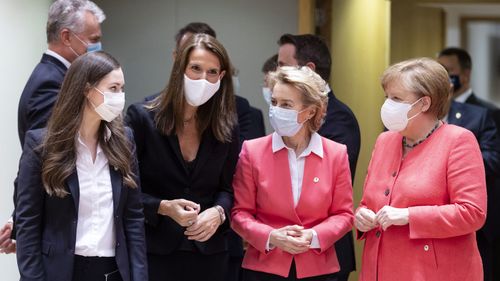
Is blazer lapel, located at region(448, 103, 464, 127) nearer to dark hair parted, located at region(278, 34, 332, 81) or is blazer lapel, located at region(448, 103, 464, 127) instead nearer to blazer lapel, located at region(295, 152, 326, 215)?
dark hair parted, located at region(278, 34, 332, 81)

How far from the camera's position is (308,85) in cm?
334

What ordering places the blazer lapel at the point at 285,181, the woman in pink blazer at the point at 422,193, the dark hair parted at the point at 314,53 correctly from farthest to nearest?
the dark hair parted at the point at 314,53 → the blazer lapel at the point at 285,181 → the woman in pink blazer at the point at 422,193

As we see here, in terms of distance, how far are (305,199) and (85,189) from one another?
923 mm

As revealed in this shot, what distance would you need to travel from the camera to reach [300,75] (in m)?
3.36

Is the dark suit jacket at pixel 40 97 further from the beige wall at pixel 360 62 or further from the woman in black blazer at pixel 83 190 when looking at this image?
the beige wall at pixel 360 62

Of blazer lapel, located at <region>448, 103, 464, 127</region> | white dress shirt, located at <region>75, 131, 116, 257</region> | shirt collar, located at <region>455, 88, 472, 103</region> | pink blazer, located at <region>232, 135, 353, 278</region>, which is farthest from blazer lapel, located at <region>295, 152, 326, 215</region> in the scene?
shirt collar, located at <region>455, 88, 472, 103</region>

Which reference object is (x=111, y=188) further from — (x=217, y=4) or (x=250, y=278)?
(x=217, y=4)

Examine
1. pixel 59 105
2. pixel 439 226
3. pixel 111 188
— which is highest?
pixel 59 105

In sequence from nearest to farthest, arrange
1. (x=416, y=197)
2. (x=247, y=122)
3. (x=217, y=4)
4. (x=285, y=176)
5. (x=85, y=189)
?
(x=85, y=189) < (x=416, y=197) < (x=285, y=176) < (x=247, y=122) < (x=217, y=4)

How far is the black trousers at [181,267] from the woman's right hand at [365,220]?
66 centimetres

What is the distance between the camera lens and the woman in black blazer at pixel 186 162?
3.35 metres

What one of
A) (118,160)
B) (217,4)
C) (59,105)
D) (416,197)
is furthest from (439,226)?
(217,4)

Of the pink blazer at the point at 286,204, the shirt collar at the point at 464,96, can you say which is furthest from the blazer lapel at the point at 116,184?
the shirt collar at the point at 464,96

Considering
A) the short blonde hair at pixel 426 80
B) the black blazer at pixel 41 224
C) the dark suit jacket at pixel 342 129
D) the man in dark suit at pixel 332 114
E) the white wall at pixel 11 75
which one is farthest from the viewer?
the white wall at pixel 11 75
